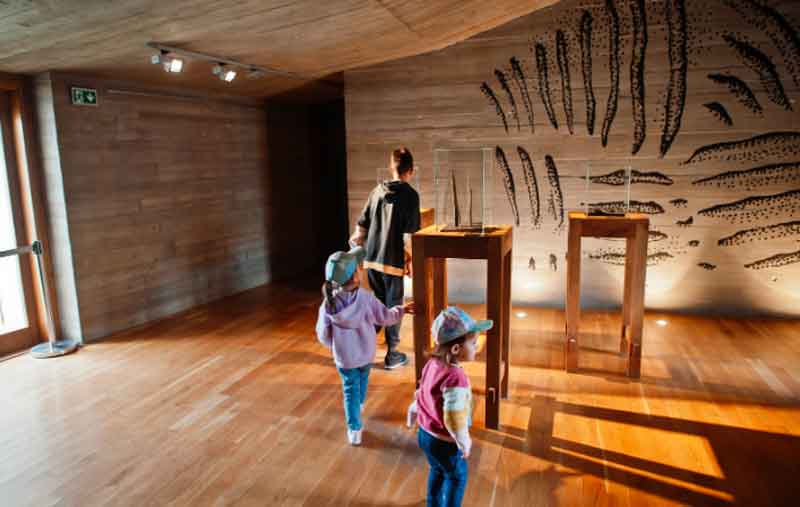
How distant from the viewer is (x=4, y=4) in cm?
292

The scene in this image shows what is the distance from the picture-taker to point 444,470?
83.4 inches

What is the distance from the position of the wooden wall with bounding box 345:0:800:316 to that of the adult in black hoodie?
185 centimetres

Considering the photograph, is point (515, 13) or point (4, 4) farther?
point (515, 13)

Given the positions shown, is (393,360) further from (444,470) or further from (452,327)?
(452,327)

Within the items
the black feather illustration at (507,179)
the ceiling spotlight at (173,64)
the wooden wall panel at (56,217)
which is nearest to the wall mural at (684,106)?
the black feather illustration at (507,179)

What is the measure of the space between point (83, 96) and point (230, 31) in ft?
5.35

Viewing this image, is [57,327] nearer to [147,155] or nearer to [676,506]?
[147,155]

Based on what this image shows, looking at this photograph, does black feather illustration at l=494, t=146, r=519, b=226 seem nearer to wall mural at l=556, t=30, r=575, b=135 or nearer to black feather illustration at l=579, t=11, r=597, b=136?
wall mural at l=556, t=30, r=575, b=135

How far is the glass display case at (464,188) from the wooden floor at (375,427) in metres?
1.15

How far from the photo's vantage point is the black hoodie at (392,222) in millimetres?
3916

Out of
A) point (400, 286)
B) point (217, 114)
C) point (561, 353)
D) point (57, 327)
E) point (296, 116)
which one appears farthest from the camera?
point (296, 116)

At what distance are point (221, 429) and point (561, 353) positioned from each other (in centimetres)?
259


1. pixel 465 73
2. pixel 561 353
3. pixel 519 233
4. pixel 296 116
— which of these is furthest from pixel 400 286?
pixel 296 116

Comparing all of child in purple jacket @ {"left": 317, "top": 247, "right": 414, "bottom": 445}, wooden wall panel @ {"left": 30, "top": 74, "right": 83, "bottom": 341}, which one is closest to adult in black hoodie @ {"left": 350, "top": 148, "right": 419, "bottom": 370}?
child in purple jacket @ {"left": 317, "top": 247, "right": 414, "bottom": 445}
